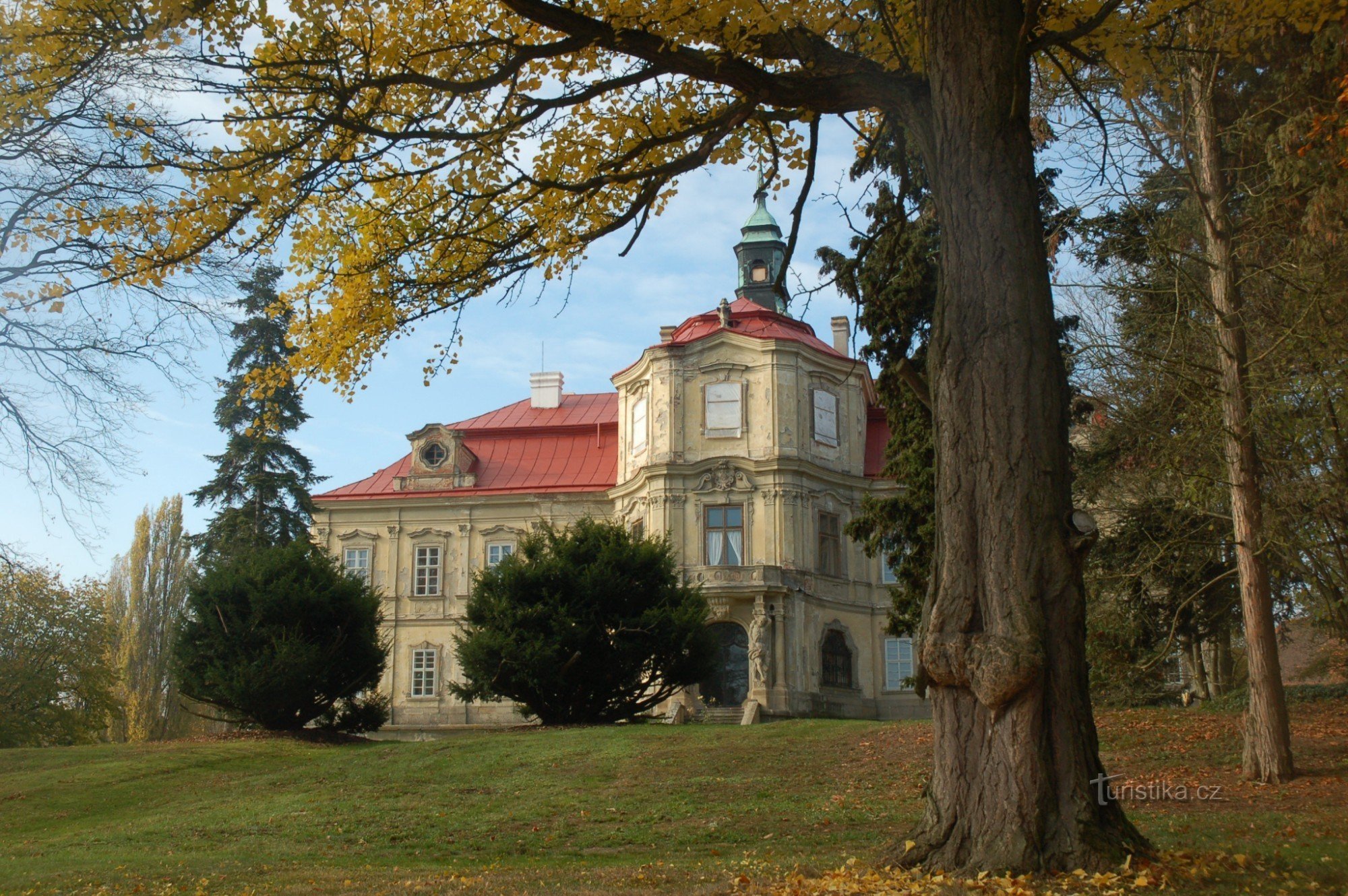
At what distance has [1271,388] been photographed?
45.7 ft

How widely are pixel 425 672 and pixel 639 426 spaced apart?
34.6 ft

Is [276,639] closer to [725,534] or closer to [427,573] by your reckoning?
[725,534]

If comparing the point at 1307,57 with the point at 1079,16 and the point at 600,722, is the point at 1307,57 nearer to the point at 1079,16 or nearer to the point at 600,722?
the point at 1079,16

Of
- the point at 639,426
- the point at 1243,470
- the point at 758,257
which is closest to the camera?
the point at 1243,470

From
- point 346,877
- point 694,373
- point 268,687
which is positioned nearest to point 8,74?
point 346,877

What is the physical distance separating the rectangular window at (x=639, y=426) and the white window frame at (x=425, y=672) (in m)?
9.33

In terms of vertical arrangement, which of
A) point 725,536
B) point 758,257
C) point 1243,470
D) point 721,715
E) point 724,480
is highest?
point 758,257

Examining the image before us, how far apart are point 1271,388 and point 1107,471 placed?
7634mm

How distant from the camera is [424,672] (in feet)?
129

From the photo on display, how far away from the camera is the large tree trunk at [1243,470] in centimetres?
1487

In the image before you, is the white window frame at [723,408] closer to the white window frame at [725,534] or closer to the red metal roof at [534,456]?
the white window frame at [725,534]

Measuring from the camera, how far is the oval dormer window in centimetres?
4162

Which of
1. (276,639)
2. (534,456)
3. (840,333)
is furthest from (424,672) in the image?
(840,333)

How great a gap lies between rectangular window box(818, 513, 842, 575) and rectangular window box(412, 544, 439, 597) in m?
12.7
